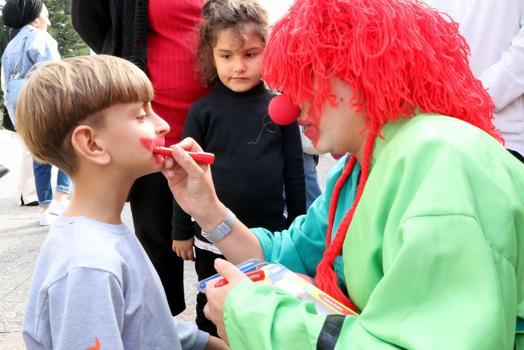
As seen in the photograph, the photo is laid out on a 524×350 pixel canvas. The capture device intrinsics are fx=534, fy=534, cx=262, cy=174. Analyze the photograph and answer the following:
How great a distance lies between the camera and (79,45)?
2053 cm

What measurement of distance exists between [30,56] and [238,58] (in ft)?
10.1

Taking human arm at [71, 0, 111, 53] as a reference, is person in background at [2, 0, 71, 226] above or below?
below

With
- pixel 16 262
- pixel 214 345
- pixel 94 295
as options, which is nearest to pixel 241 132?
pixel 214 345

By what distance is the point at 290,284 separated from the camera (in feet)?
4.03

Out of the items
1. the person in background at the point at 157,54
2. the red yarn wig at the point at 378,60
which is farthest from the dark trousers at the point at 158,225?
the red yarn wig at the point at 378,60

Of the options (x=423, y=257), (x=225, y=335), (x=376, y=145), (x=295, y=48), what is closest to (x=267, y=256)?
(x=225, y=335)

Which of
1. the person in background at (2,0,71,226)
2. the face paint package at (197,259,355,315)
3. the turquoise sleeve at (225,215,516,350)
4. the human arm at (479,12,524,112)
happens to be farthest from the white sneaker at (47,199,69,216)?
the turquoise sleeve at (225,215,516,350)

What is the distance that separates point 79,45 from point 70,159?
2087 cm

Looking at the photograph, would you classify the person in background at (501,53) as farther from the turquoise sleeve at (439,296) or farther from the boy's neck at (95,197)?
the boy's neck at (95,197)

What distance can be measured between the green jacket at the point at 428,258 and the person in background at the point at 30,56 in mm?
3909

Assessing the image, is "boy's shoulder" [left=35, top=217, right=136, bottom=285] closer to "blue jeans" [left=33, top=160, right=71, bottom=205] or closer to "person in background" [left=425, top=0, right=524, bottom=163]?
"person in background" [left=425, top=0, right=524, bottom=163]

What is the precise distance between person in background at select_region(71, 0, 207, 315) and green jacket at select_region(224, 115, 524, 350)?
1194 millimetres

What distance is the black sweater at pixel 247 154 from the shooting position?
207 centimetres

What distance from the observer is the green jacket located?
Answer: 0.85 metres
